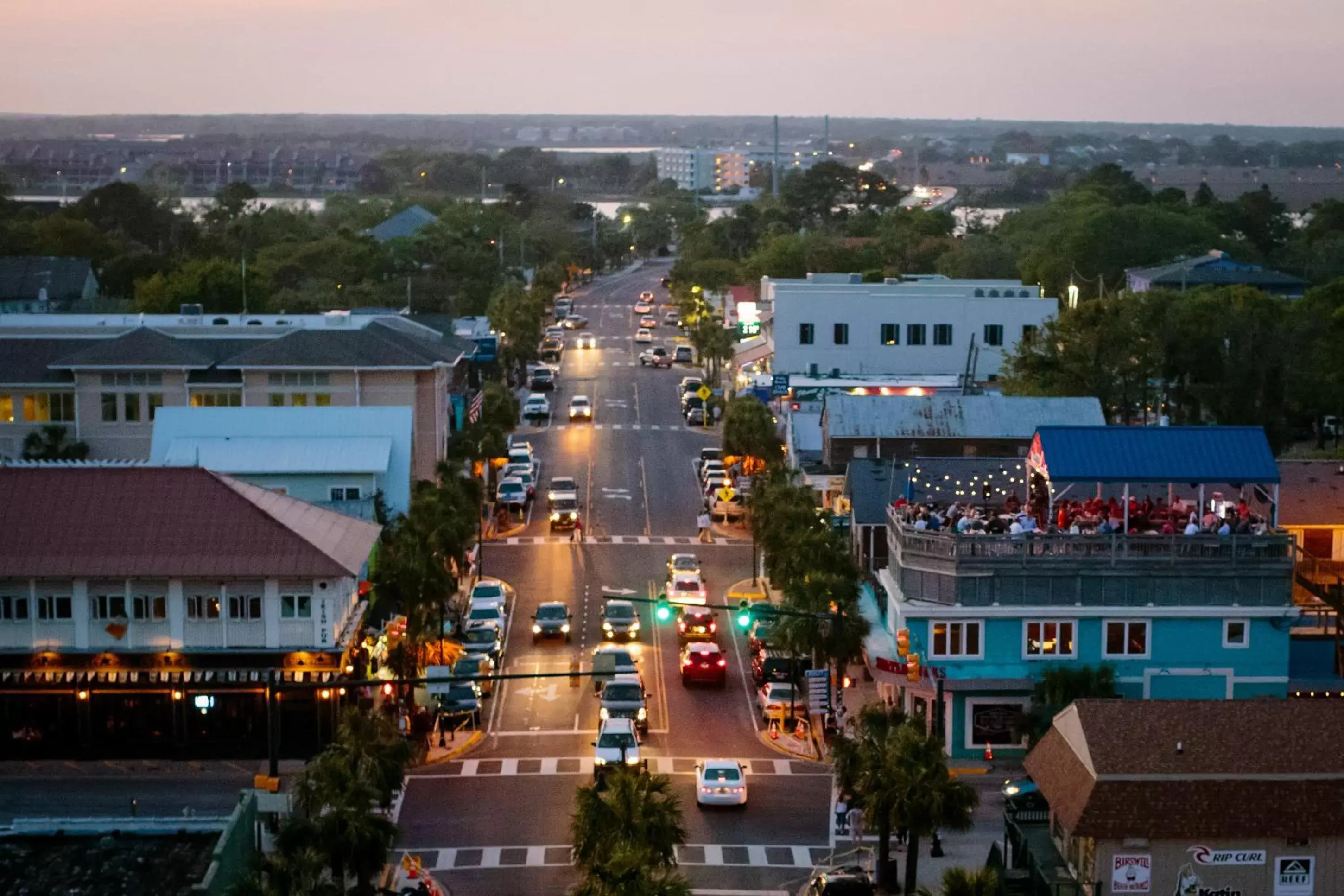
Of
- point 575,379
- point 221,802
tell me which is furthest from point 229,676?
point 575,379

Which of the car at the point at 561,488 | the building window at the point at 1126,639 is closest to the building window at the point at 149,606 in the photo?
the building window at the point at 1126,639

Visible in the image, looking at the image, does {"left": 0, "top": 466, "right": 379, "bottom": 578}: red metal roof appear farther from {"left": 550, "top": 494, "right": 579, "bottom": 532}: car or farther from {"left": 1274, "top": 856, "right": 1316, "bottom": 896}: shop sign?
{"left": 550, "top": 494, "right": 579, "bottom": 532}: car

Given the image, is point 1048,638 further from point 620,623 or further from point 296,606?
point 296,606

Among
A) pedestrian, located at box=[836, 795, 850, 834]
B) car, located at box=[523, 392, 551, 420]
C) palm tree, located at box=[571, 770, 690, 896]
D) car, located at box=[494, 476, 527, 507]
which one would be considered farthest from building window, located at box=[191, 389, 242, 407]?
palm tree, located at box=[571, 770, 690, 896]

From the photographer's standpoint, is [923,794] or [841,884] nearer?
[923,794]

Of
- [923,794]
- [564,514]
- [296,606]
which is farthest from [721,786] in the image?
[564,514]
